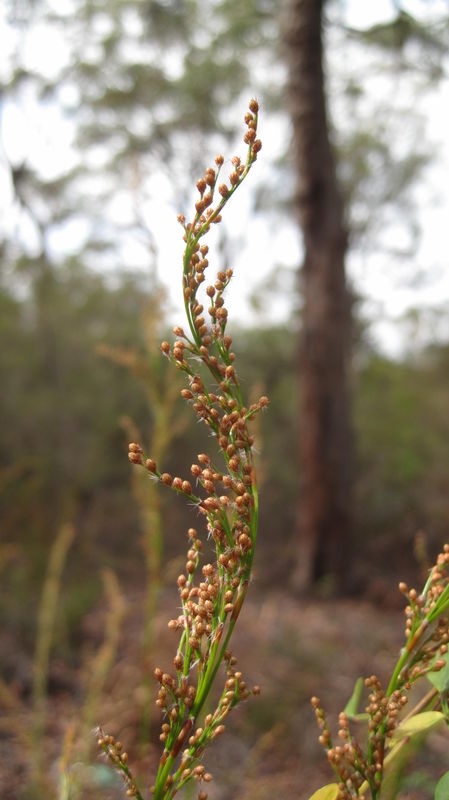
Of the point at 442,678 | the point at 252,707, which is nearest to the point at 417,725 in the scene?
the point at 442,678

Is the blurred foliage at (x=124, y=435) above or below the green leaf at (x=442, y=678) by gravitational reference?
above

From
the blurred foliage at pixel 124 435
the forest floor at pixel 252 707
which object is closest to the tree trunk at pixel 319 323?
the blurred foliage at pixel 124 435

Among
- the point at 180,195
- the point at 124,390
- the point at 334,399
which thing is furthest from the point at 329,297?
the point at 180,195

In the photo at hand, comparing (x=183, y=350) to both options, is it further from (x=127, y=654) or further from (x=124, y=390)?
(x=124, y=390)

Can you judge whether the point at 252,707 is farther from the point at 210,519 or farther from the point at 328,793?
the point at 210,519

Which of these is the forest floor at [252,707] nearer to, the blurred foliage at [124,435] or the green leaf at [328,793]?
the green leaf at [328,793]

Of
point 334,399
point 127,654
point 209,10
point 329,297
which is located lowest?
point 127,654

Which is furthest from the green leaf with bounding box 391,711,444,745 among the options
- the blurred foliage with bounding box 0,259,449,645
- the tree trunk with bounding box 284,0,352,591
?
the blurred foliage with bounding box 0,259,449,645
